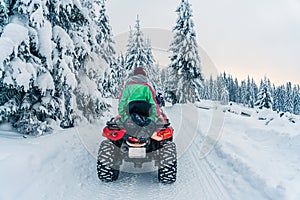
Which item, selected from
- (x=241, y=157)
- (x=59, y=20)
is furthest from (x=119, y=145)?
(x=59, y=20)

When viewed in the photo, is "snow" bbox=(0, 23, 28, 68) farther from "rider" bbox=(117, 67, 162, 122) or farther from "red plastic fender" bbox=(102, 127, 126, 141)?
"red plastic fender" bbox=(102, 127, 126, 141)

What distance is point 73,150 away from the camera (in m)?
5.79

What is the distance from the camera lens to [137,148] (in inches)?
176

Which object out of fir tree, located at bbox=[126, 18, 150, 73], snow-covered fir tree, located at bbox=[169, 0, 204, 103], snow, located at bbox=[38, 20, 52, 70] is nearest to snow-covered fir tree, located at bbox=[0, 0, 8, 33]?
snow, located at bbox=[38, 20, 52, 70]

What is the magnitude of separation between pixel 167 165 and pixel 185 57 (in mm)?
23775

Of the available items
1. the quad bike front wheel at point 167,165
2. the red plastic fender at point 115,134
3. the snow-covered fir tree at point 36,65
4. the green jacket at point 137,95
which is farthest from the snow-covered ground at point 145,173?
the green jacket at point 137,95

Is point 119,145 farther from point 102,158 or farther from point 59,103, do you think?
point 59,103

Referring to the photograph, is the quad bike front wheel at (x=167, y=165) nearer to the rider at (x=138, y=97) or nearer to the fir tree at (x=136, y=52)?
the rider at (x=138, y=97)

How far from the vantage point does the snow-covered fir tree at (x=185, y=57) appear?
89.8ft

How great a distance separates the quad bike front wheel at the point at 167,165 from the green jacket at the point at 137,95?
0.92 m

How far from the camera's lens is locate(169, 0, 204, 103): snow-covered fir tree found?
27359mm

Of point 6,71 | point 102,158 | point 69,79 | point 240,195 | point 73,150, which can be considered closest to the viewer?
point 240,195

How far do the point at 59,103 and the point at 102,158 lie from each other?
10.5ft

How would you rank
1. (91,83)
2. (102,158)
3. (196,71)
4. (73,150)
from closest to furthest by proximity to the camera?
(102,158)
(73,150)
(91,83)
(196,71)
